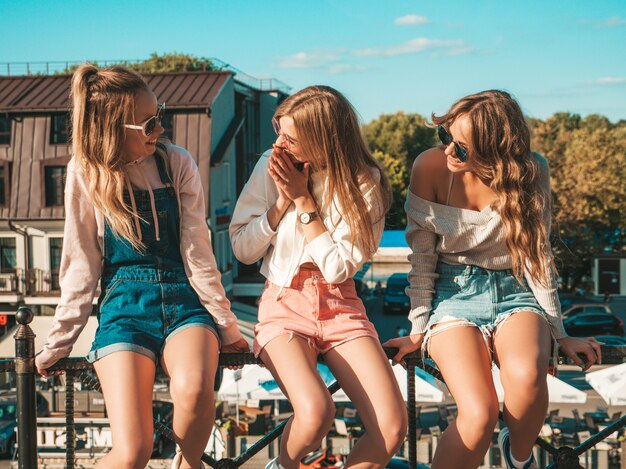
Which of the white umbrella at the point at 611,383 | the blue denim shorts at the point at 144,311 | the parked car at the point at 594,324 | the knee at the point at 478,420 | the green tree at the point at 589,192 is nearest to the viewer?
the knee at the point at 478,420

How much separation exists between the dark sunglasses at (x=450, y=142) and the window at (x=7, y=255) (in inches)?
950

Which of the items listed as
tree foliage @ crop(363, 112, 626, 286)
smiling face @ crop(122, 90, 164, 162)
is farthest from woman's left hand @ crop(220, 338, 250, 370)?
tree foliage @ crop(363, 112, 626, 286)

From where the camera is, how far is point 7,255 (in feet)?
82.9

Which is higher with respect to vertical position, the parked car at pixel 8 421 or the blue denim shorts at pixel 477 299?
the blue denim shorts at pixel 477 299

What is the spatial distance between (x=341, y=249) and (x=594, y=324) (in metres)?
26.5

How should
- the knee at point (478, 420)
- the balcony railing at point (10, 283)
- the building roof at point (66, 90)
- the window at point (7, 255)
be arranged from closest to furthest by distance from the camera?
the knee at point (478, 420), the building roof at point (66, 90), the balcony railing at point (10, 283), the window at point (7, 255)

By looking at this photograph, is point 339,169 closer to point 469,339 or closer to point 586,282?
point 469,339

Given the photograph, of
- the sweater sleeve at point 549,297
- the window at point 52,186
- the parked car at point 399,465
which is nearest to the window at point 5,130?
the window at point 52,186

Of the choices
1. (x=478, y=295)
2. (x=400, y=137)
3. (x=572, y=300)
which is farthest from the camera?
(x=400, y=137)

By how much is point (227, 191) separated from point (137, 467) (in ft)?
83.4

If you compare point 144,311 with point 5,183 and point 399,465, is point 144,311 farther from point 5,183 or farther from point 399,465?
point 5,183

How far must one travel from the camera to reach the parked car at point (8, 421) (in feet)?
49.8

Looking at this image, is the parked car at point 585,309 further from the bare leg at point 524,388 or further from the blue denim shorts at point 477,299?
the bare leg at point 524,388

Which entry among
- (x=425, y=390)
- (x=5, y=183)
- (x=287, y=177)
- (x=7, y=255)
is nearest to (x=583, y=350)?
(x=287, y=177)
